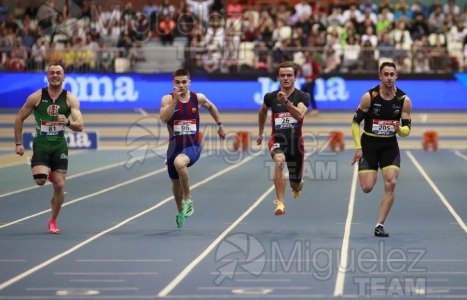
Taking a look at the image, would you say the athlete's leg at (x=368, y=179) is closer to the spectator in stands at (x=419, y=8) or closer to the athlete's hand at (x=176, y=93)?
the athlete's hand at (x=176, y=93)

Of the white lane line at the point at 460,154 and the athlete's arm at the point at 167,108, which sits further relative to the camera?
the white lane line at the point at 460,154

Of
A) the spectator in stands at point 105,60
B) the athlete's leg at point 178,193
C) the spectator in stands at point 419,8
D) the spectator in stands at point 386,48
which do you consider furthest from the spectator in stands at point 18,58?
the athlete's leg at point 178,193

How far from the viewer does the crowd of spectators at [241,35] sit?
32.8 metres

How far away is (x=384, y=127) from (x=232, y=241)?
2.30 meters

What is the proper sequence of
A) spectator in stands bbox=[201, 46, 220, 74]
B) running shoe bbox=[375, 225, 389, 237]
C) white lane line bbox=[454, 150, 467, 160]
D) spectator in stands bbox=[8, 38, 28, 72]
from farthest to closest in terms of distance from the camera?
1. spectator in stands bbox=[8, 38, 28, 72]
2. spectator in stands bbox=[201, 46, 220, 74]
3. white lane line bbox=[454, 150, 467, 160]
4. running shoe bbox=[375, 225, 389, 237]

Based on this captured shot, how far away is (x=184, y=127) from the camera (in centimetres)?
1398

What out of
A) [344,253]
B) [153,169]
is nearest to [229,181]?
[153,169]

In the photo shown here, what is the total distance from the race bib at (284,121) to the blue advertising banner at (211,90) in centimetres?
1885

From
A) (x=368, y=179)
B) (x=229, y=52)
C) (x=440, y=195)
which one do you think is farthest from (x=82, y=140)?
(x=368, y=179)

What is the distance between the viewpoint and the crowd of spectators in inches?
1291

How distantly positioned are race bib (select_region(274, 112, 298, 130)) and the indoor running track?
125 cm

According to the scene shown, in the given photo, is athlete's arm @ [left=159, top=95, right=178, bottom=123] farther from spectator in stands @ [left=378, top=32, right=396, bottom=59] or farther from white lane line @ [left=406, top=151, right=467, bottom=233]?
spectator in stands @ [left=378, top=32, right=396, bottom=59]

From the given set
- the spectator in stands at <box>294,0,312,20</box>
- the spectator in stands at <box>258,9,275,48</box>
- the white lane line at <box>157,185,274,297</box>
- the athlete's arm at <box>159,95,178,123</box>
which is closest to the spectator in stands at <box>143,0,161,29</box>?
the spectator in stands at <box>258,9,275,48</box>

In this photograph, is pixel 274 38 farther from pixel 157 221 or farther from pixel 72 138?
pixel 157 221
